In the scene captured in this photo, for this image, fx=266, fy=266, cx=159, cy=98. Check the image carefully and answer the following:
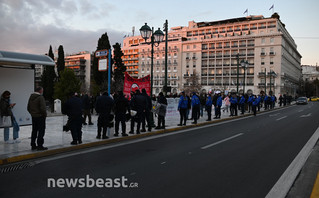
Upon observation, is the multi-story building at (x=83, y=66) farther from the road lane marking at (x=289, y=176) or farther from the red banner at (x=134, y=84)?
the road lane marking at (x=289, y=176)

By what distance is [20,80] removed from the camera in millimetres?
9633

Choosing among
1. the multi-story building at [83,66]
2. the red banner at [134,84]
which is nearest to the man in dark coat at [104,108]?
the red banner at [134,84]

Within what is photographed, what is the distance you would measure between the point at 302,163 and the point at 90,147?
20.8ft

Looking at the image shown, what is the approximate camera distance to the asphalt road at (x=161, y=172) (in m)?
4.66

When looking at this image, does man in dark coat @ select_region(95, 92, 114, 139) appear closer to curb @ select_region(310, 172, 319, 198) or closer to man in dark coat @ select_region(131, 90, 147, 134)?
man in dark coat @ select_region(131, 90, 147, 134)

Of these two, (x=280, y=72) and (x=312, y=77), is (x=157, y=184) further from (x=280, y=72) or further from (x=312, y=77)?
(x=312, y=77)

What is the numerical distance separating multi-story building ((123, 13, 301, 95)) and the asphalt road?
70.2 meters

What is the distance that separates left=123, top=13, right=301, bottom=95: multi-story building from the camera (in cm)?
8238

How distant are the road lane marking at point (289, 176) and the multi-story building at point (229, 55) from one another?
230 ft

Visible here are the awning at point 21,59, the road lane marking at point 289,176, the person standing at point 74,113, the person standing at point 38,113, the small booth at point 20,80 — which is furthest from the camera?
the small booth at point 20,80

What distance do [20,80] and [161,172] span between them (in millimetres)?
6772

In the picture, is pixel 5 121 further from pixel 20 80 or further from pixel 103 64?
pixel 103 64

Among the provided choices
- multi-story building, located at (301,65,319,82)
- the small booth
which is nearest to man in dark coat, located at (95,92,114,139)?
the small booth

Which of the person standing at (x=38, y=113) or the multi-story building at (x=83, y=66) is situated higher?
the multi-story building at (x=83, y=66)
